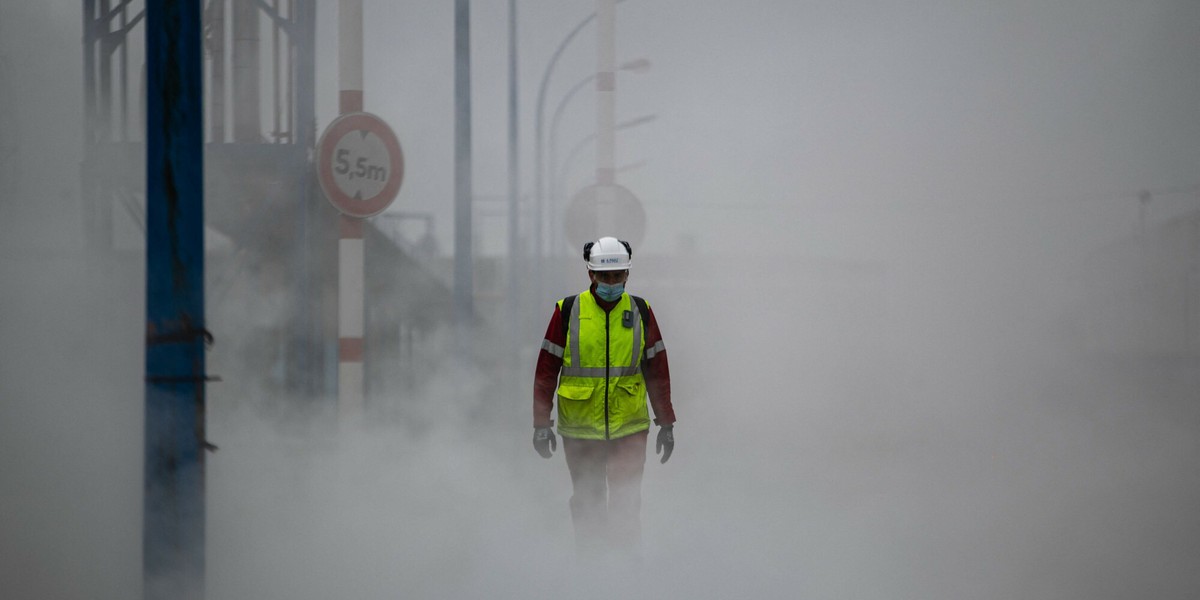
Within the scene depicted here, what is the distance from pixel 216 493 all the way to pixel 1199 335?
42.7ft

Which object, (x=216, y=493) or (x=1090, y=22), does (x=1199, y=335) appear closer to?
(x=1090, y=22)

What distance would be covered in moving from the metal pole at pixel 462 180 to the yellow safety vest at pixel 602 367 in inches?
199

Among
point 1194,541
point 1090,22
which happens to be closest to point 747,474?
point 1194,541

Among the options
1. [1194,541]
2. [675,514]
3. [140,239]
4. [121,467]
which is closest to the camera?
[1194,541]

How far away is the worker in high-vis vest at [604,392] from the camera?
515 centimetres

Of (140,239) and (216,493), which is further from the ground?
(140,239)

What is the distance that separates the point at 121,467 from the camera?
595cm

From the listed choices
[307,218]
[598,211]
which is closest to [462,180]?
[307,218]

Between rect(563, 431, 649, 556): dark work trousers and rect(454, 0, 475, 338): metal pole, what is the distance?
16.5 ft

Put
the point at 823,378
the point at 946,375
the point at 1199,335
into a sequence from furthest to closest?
the point at 823,378, the point at 1199,335, the point at 946,375

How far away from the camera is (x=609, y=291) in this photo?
5.09m

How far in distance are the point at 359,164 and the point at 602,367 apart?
310 cm

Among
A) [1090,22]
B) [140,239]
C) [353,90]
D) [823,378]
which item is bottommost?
[823,378]

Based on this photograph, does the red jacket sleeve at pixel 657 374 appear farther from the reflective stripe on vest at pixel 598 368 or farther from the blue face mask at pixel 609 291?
the blue face mask at pixel 609 291
